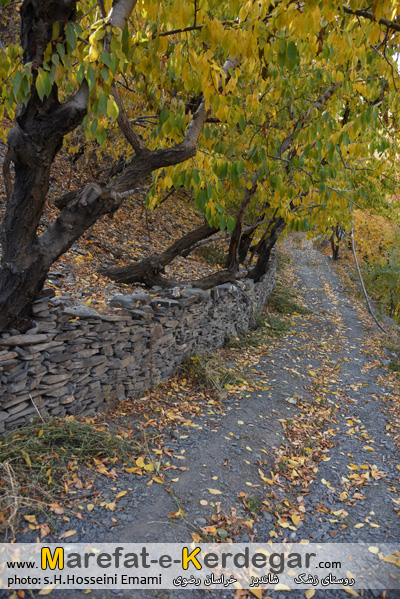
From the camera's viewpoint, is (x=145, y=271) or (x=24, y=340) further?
(x=145, y=271)

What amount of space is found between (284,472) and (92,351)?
7.86ft

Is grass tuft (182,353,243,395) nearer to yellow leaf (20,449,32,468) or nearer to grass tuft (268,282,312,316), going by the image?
yellow leaf (20,449,32,468)

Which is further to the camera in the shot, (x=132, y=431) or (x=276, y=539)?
(x=132, y=431)

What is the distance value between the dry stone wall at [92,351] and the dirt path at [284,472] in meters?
0.99

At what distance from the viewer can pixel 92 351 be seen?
405 cm

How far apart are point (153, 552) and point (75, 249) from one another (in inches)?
191

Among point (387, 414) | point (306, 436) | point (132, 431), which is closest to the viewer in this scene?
point (132, 431)

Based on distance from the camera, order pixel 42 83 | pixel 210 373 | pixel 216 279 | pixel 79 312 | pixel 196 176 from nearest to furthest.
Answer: pixel 42 83
pixel 196 176
pixel 79 312
pixel 210 373
pixel 216 279

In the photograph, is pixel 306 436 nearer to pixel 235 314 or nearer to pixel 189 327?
pixel 189 327

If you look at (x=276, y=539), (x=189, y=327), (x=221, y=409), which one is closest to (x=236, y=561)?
(x=276, y=539)

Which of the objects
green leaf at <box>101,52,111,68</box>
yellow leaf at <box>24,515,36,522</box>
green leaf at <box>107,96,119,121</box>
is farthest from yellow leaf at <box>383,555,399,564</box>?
green leaf at <box>101,52,111,68</box>

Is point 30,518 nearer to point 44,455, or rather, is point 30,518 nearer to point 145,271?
point 44,455

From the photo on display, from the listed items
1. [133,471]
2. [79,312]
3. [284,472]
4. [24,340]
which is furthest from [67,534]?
[284,472]

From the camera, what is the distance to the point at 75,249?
21.0 ft
